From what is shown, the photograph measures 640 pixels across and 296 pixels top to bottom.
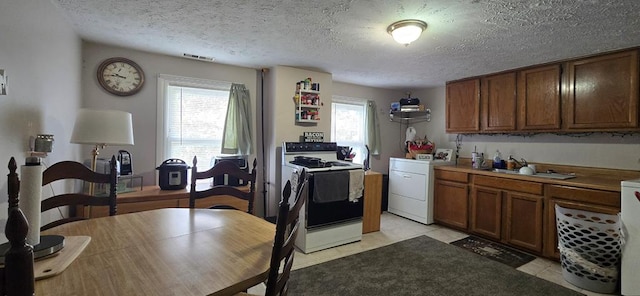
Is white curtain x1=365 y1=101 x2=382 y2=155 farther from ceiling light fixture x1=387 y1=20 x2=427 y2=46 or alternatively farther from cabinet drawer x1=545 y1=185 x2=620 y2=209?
ceiling light fixture x1=387 y1=20 x2=427 y2=46

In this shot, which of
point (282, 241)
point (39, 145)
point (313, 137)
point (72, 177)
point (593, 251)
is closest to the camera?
point (282, 241)

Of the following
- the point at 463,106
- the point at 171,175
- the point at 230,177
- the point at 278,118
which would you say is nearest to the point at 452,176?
the point at 463,106

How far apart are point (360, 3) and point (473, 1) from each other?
28.3 inches

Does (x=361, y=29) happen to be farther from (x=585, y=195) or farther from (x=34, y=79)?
(x=585, y=195)

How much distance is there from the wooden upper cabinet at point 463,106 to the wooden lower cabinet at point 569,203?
4.12 feet

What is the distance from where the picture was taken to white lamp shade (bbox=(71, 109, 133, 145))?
2.06 metres

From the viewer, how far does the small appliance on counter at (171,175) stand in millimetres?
2852

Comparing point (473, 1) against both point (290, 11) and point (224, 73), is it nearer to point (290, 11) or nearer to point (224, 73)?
point (290, 11)

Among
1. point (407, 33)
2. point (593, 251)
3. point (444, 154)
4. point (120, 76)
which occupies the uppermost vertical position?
point (407, 33)

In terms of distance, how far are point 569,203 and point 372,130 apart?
2.71 meters

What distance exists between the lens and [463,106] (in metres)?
3.91

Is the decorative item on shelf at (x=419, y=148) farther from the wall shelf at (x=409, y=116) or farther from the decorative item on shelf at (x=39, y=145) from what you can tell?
the decorative item on shelf at (x=39, y=145)

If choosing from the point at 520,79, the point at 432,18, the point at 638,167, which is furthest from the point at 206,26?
the point at 638,167

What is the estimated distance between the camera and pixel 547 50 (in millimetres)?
2697
